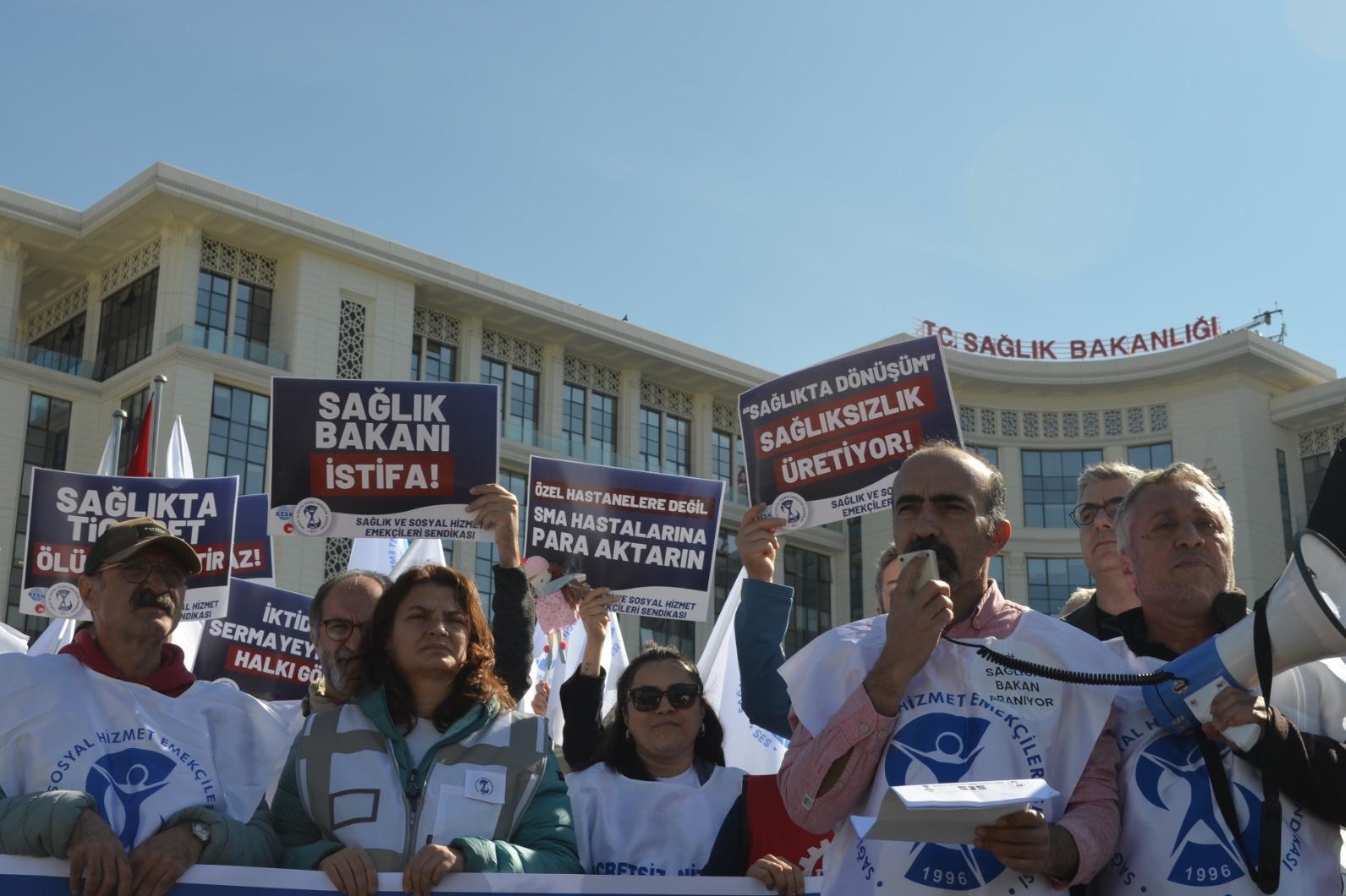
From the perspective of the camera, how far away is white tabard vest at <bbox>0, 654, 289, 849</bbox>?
3.72 metres

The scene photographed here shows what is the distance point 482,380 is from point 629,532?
3046 cm

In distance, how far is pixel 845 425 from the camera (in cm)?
690

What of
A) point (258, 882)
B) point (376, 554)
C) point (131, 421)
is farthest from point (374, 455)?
point (131, 421)

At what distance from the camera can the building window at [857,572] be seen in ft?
143

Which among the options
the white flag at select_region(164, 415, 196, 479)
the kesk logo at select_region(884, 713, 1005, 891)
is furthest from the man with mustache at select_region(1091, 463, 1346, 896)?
the white flag at select_region(164, 415, 196, 479)

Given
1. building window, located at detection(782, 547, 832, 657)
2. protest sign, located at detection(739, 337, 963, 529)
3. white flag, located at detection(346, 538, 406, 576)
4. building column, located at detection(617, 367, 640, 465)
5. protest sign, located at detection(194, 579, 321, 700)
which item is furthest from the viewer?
building window, located at detection(782, 547, 832, 657)

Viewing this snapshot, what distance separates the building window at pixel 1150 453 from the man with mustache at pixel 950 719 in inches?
1714

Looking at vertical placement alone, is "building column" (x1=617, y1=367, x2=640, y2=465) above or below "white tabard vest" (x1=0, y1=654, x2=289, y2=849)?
above

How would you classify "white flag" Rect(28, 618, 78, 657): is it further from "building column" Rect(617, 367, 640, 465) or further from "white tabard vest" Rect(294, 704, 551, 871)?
"building column" Rect(617, 367, 640, 465)

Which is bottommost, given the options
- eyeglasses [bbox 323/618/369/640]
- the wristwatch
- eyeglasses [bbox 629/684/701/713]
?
the wristwatch

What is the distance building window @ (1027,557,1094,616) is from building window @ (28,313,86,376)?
25.1 metres

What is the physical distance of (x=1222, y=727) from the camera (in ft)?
9.85

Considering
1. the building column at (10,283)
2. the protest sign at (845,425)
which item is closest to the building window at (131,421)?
the building column at (10,283)

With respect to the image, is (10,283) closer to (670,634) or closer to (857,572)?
(670,634)
